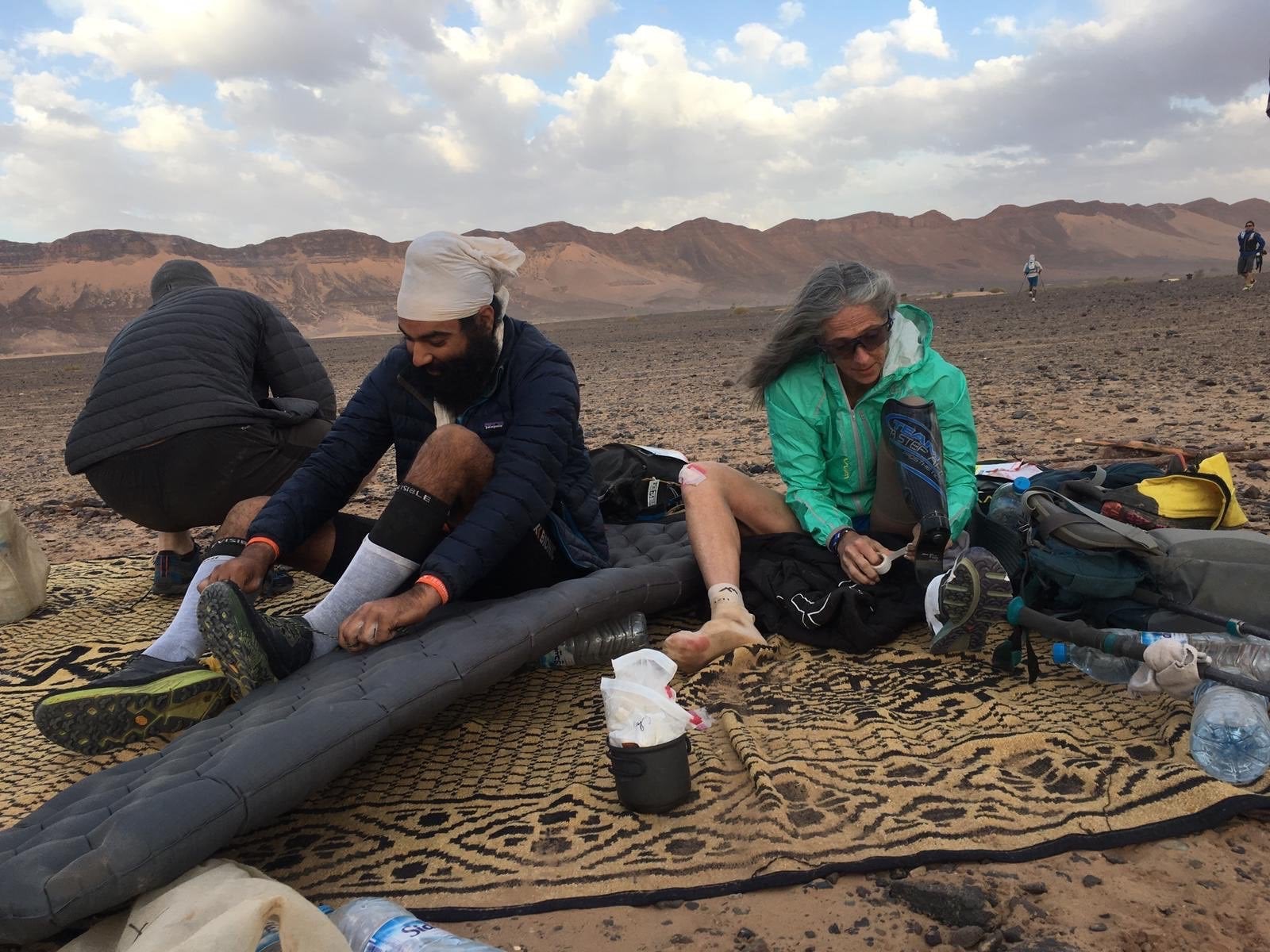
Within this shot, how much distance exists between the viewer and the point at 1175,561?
2.71 m

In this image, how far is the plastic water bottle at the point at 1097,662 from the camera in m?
2.65

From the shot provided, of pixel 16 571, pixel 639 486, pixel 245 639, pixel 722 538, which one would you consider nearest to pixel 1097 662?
pixel 722 538

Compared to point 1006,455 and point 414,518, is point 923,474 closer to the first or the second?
point 414,518

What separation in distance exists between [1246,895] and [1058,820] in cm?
35

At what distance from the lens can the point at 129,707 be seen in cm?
267

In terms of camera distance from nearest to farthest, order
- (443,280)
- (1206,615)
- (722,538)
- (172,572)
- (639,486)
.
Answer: (1206,615), (443,280), (722,538), (639,486), (172,572)

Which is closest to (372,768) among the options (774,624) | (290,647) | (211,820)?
(290,647)

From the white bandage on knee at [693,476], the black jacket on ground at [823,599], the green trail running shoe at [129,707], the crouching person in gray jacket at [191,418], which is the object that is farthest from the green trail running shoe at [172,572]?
the black jacket on ground at [823,599]

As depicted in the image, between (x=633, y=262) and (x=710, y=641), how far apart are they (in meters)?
115

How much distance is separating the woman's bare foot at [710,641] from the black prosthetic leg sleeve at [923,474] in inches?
23.0

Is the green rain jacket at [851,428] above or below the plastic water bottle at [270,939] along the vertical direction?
above

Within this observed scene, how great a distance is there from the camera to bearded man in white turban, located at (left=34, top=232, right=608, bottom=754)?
8.82 feet

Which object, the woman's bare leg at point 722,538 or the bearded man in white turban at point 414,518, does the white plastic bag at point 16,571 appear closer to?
the bearded man in white turban at point 414,518

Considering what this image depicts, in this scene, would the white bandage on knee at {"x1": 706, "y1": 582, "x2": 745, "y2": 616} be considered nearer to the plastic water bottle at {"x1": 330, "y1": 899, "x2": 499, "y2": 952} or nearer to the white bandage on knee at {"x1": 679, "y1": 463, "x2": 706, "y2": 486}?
the white bandage on knee at {"x1": 679, "y1": 463, "x2": 706, "y2": 486}
